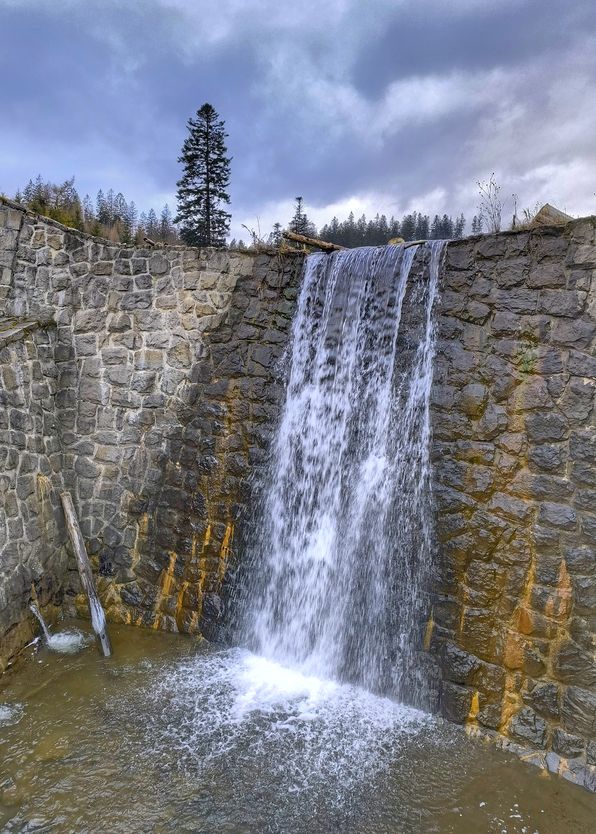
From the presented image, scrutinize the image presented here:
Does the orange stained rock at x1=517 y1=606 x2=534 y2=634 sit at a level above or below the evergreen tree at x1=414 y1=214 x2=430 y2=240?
below

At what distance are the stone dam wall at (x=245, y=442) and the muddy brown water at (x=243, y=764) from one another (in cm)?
42

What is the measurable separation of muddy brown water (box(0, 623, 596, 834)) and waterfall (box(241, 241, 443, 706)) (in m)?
0.38

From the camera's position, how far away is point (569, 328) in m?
3.82

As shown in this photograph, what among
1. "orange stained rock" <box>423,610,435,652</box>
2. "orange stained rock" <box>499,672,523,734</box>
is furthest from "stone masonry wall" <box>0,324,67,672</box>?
"orange stained rock" <box>499,672,523,734</box>

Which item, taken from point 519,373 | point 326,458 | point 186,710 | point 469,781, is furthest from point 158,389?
point 469,781

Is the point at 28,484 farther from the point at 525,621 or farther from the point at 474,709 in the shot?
the point at 525,621

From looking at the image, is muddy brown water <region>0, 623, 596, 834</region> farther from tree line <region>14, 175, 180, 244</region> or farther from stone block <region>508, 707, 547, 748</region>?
tree line <region>14, 175, 180, 244</region>

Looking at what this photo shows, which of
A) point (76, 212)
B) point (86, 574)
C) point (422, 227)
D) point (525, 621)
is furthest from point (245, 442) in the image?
point (422, 227)

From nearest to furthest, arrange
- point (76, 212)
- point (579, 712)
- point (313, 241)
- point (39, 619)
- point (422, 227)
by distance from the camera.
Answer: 1. point (579, 712)
2. point (39, 619)
3. point (313, 241)
4. point (76, 212)
5. point (422, 227)

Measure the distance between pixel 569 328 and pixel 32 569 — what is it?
513cm

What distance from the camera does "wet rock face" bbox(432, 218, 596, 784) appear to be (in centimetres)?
362

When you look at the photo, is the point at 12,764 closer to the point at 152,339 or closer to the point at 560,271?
the point at 152,339

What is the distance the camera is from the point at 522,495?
3857mm

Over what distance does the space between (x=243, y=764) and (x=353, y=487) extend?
225 cm
